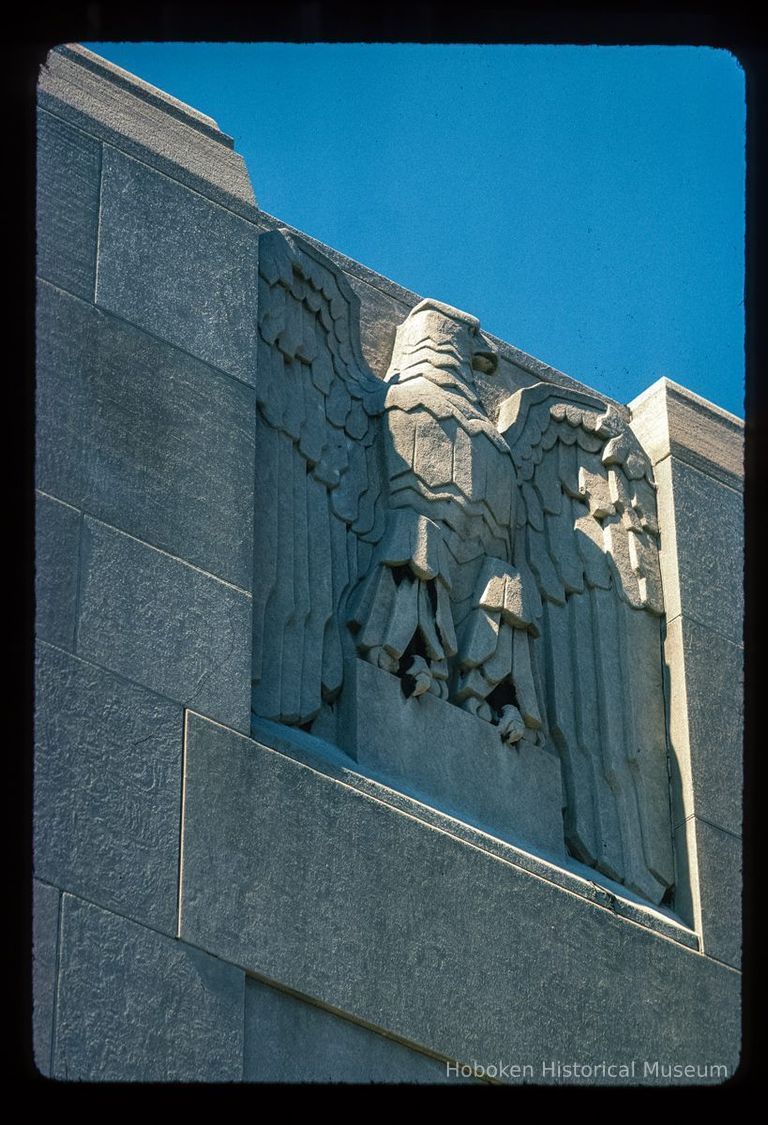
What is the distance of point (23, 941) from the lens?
613cm

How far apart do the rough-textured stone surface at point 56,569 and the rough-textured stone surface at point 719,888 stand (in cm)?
341

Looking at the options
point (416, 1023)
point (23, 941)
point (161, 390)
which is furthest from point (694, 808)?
point (23, 941)

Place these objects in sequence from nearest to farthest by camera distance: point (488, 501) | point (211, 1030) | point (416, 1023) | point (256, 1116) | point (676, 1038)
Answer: point (256, 1116) < point (211, 1030) < point (416, 1023) < point (676, 1038) < point (488, 501)

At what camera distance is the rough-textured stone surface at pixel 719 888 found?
10617mm

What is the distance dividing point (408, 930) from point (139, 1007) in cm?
137

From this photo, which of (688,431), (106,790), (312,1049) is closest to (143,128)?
(106,790)

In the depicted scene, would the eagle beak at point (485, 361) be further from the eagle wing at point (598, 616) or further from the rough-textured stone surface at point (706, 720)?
the rough-textured stone surface at point (706, 720)

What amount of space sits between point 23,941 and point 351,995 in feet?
10.1

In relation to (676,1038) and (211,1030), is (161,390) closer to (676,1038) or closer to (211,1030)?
(211,1030)

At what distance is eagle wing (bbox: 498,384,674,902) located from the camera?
428 inches

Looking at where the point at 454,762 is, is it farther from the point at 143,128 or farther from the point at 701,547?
the point at 143,128

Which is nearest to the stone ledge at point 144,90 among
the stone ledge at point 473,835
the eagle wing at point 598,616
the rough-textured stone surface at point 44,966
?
the eagle wing at point 598,616

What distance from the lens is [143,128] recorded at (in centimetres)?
1024

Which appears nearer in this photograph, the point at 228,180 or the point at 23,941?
the point at 23,941
